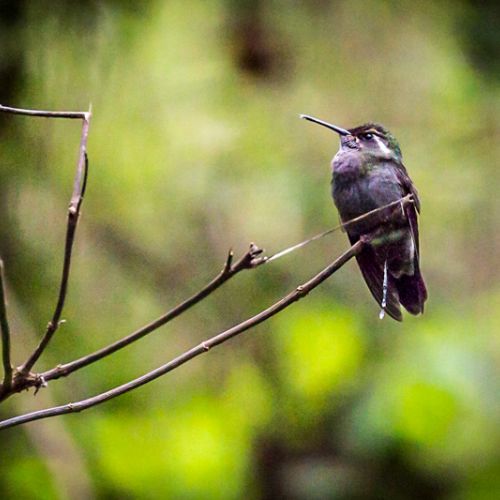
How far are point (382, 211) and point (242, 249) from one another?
7.69ft

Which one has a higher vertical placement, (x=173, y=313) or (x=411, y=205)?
(x=411, y=205)

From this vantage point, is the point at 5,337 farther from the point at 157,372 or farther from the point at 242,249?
the point at 242,249

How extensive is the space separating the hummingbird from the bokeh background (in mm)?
1525

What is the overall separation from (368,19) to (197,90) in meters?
1.03

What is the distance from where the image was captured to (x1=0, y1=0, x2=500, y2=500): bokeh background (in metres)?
4.37

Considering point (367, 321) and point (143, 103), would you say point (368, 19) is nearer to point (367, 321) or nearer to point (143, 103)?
point (143, 103)

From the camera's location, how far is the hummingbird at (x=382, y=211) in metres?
2.53

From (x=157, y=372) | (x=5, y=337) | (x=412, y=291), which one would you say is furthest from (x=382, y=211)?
(x=5, y=337)

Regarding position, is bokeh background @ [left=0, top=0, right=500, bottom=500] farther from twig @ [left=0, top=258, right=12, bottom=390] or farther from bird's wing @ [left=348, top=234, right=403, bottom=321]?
twig @ [left=0, top=258, right=12, bottom=390]

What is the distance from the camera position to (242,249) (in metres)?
4.96

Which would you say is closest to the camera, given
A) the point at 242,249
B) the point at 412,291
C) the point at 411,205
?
the point at 411,205

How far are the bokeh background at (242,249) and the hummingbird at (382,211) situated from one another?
1525 millimetres

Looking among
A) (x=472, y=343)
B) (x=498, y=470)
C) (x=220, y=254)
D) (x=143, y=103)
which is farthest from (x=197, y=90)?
(x=498, y=470)

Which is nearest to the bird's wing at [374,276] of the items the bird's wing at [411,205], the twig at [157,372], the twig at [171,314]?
the bird's wing at [411,205]
